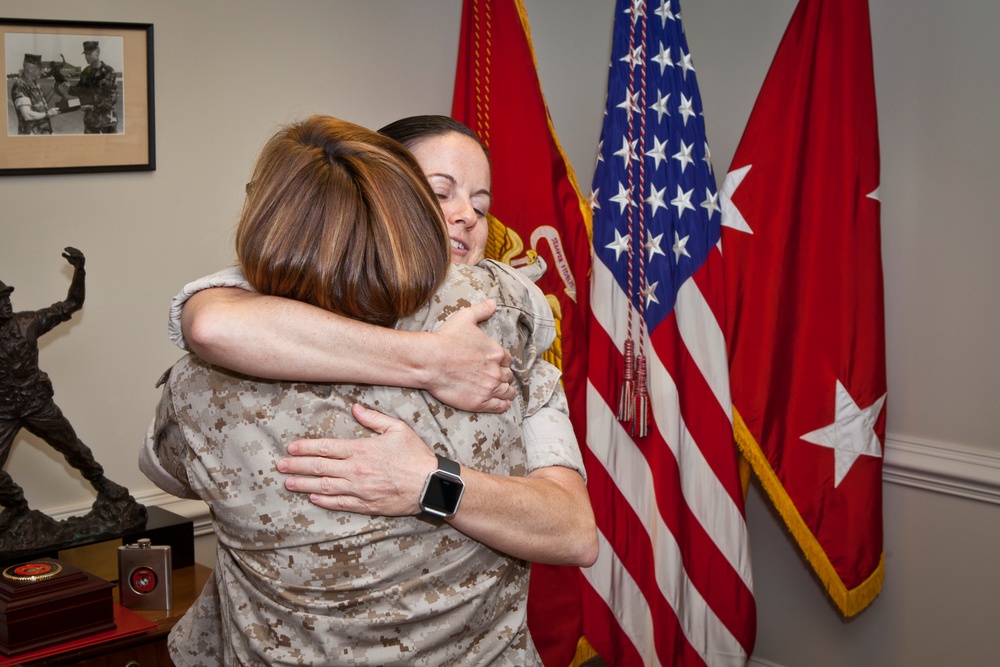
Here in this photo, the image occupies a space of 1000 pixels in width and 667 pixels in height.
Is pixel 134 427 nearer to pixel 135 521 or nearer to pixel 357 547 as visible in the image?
pixel 135 521

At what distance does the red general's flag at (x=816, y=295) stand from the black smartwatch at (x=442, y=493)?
1.69m

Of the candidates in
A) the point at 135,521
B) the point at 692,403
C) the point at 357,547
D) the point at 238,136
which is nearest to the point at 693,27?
the point at 692,403

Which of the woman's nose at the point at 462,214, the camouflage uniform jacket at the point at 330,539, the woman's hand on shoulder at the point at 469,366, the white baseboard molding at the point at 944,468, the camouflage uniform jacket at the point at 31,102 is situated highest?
the camouflage uniform jacket at the point at 31,102

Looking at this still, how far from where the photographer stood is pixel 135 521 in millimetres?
1979

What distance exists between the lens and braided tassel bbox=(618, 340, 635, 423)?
243 centimetres

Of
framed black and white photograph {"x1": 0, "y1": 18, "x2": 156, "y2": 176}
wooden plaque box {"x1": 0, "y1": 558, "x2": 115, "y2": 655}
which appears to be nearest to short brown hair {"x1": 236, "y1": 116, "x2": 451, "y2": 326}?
wooden plaque box {"x1": 0, "y1": 558, "x2": 115, "y2": 655}

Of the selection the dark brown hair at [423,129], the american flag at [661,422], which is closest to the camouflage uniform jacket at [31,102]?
the dark brown hair at [423,129]

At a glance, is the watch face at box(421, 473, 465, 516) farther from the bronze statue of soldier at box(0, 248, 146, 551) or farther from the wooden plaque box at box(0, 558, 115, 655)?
the bronze statue of soldier at box(0, 248, 146, 551)

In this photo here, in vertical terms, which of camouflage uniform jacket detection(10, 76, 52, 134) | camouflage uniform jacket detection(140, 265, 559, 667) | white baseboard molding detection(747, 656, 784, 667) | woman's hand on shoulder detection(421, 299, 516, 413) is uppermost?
camouflage uniform jacket detection(10, 76, 52, 134)

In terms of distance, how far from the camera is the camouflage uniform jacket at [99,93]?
2064 millimetres

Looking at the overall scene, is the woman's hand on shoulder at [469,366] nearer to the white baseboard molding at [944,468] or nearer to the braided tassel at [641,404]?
the braided tassel at [641,404]

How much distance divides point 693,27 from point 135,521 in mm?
2251

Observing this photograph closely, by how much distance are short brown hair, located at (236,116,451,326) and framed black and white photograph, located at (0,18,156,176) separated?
1260mm

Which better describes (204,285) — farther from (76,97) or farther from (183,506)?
(183,506)
